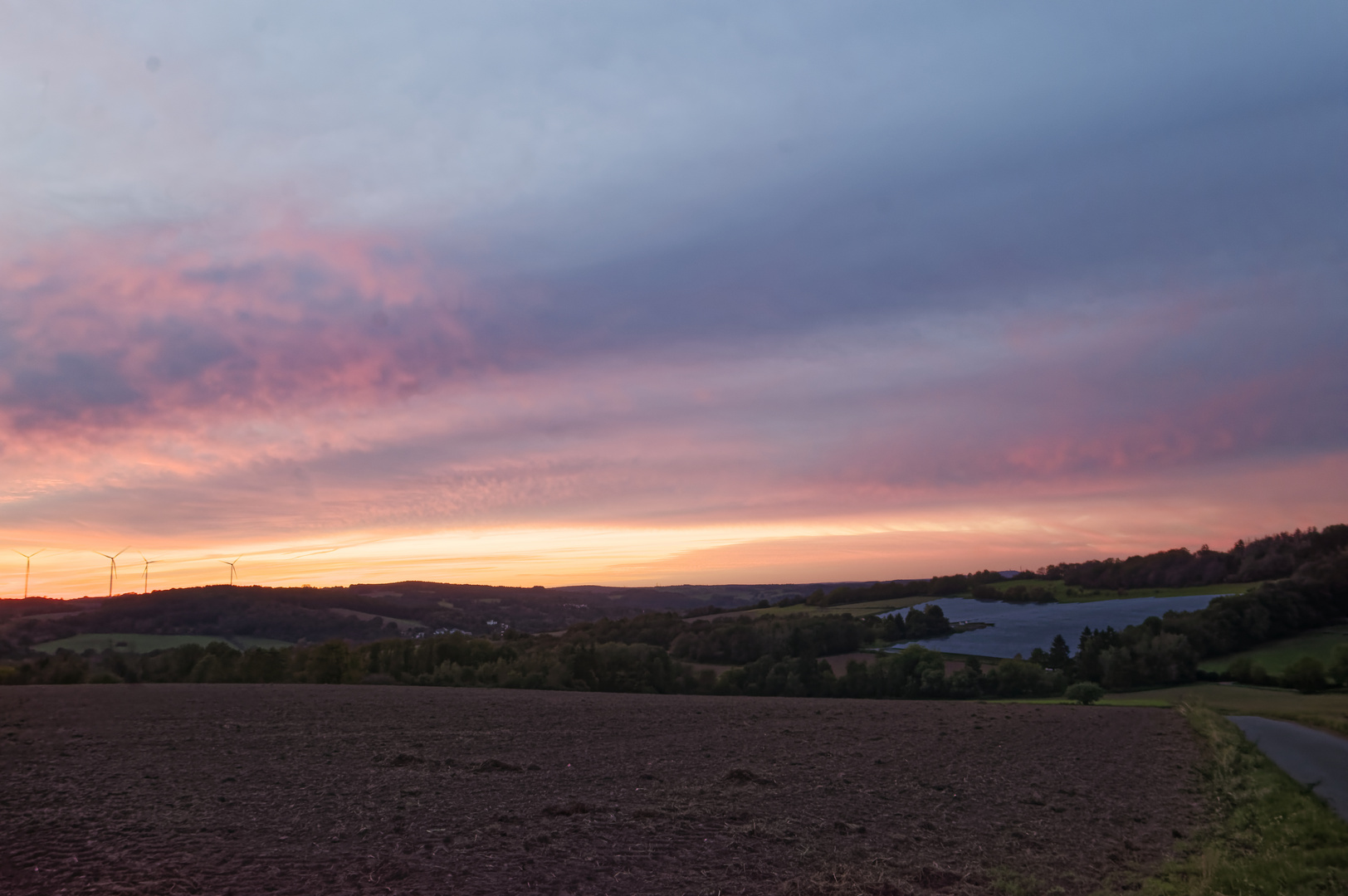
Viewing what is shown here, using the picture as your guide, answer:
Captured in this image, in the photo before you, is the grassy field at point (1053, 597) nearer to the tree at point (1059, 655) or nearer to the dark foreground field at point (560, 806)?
the tree at point (1059, 655)

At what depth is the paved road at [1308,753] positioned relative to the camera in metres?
19.2

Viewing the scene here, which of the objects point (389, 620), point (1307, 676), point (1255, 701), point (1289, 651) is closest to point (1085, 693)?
point (1255, 701)

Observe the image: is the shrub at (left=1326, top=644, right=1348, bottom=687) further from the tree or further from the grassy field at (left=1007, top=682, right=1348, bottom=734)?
the tree

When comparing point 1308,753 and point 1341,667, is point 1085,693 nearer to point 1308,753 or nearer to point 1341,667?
point 1341,667

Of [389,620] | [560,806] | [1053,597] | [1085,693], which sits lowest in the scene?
[1085,693]

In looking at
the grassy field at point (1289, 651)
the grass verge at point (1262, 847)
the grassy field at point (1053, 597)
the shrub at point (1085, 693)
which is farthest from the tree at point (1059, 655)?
the grass verge at point (1262, 847)

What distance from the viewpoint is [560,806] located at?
49.6 ft

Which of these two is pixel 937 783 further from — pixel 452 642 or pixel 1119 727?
pixel 452 642

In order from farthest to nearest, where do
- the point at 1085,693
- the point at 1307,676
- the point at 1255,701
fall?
the point at 1307,676, the point at 1085,693, the point at 1255,701

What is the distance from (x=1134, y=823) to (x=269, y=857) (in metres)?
15.8

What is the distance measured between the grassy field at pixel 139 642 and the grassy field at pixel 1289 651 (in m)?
89.0

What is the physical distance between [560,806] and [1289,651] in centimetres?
8568

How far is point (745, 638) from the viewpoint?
101125 millimetres

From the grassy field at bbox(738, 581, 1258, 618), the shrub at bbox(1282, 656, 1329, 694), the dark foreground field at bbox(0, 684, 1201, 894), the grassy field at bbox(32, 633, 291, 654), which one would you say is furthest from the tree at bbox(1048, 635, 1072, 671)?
the grassy field at bbox(32, 633, 291, 654)
